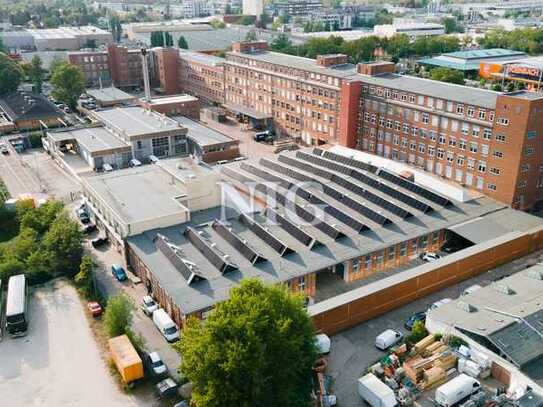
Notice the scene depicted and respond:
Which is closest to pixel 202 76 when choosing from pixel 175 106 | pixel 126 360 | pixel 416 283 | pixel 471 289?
pixel 175 106

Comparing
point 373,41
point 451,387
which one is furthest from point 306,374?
point 373,41

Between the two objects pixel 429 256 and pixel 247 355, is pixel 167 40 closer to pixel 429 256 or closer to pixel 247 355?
pixel 429 256

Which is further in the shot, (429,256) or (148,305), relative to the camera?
(429,256)

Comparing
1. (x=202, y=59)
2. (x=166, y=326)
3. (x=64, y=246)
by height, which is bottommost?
(x=166, y=326)

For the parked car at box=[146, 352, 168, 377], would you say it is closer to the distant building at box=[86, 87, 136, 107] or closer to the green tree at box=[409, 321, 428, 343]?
the green tree at box=[409, 321, 428, 343]

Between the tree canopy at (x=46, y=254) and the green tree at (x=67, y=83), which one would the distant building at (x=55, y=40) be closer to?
the green tree at (x=67, y=83)

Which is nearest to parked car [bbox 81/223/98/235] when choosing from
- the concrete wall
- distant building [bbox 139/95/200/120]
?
the concrete wall
